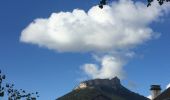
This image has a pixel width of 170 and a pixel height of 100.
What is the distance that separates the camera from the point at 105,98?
102938 mm

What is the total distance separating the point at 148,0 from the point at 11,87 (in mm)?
37354

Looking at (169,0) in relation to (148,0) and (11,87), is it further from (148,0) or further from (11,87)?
(11,87)

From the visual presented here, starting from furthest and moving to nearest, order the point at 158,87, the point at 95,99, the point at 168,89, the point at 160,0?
1. the point at 95,99
2. the point at 158,87
3. the point at 168,89
4. the point at 160,0

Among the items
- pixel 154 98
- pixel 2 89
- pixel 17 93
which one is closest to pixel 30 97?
pixel 17 93

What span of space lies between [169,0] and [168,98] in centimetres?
3201


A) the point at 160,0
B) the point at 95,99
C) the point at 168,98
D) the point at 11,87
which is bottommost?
the point at 160,0

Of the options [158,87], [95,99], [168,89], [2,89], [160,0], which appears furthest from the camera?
[95,99]

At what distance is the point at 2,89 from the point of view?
169ft

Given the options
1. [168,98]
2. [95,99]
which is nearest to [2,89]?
[168,98]

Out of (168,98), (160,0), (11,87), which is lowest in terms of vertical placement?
(160,0)

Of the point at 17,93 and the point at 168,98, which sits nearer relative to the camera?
the point at 168,98

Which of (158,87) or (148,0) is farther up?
(158,87)

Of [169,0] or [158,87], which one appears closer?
[169,0]

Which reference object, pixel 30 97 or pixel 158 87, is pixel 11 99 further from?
pixel 158 87
